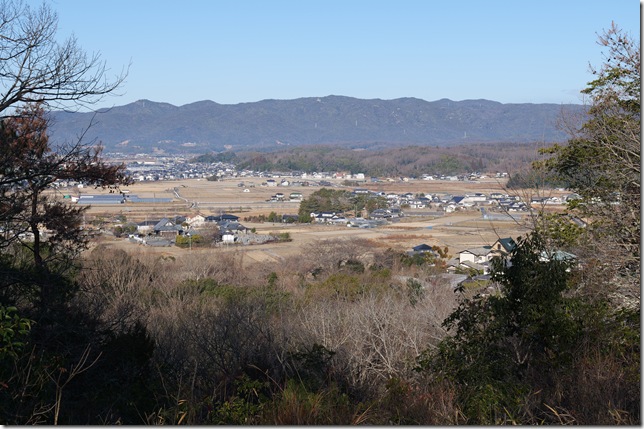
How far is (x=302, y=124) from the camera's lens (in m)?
170

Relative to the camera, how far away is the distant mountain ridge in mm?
117475

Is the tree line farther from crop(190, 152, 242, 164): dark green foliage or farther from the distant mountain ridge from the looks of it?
the distant mountain ridge

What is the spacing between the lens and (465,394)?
484cm

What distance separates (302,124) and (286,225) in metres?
130

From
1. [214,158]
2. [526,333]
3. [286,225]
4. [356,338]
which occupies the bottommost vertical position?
[286,225]

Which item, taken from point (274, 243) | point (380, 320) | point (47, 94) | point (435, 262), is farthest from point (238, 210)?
point (47, 94)

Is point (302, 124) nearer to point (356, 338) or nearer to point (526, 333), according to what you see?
point (356, 338)

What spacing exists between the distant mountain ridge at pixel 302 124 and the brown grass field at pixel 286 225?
139ft

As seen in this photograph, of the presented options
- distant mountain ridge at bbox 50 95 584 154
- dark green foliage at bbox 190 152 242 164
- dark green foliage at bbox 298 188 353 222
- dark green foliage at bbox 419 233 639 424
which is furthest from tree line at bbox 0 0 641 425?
distant mountain ridge at bbox 50 95 584 154

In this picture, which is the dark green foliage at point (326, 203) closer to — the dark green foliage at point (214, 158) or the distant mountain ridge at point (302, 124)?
the dark green foliage at point (214, 158)

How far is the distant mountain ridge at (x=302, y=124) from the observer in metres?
117

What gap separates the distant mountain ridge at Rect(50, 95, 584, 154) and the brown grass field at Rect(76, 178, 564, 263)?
42426 mm

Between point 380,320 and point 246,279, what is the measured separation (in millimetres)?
12525

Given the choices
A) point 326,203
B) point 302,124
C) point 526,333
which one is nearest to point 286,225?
point 326,203
